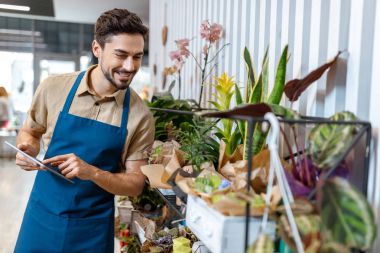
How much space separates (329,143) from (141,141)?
3.34 ft

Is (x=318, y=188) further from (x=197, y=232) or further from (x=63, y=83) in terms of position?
(x=63, y=83)

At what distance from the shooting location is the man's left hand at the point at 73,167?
148cm

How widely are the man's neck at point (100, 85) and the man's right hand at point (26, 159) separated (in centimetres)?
38

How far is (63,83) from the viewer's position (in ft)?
5.84

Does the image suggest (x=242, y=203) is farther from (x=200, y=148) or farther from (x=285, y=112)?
(x=200, y=148)

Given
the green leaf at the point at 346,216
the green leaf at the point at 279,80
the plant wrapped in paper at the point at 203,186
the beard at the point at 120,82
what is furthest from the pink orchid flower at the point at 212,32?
the green leaf at the point at 346,216

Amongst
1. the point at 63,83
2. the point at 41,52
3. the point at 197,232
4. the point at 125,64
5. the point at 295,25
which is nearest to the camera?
the point at 197,232

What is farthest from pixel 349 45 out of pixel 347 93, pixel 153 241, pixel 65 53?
pixel 65 53

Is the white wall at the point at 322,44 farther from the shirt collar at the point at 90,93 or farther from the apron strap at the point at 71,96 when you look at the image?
the apron strap at the point at 71,96

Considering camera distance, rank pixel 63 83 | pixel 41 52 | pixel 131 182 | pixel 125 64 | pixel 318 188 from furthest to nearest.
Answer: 1. pixel 41 52
2. pixel 63 83
3. pixel 131 182
4. pixel 125 64
5. pixel 318 188

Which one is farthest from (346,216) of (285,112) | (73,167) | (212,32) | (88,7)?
(88,7)

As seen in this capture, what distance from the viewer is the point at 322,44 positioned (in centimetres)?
127

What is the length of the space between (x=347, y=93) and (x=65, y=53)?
9870 mm

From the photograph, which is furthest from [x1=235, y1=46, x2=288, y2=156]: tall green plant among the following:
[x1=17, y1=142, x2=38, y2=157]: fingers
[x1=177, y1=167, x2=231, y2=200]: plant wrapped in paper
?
[x1=17, y1=142, x2=38, y2=157]: fingers
